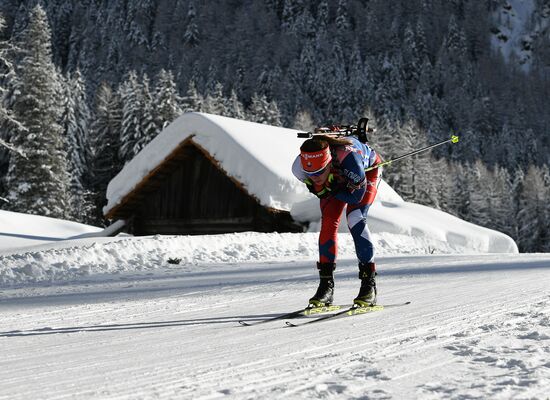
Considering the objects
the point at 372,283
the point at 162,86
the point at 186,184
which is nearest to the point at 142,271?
the point at 372,283

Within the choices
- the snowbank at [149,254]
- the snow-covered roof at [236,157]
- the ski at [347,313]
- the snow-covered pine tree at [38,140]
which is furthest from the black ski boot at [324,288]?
the snow-covered pine tree at [38,140]

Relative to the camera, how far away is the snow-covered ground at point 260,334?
9.19 feet

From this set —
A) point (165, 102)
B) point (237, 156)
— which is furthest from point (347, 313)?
point (165, 102)

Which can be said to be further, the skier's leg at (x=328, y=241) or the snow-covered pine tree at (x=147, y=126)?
the snow-covered pine tree at (x=147, y=126)

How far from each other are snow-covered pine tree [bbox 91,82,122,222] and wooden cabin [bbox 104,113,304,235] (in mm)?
26983

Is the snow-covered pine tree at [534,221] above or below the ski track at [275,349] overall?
above

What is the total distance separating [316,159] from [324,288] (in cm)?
116

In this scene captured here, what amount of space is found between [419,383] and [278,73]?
5447 inches

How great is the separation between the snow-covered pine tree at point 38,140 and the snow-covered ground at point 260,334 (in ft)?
94.3

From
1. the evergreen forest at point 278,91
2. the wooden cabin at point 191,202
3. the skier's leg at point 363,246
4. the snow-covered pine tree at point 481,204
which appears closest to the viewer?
the skier's leg at point 363,246

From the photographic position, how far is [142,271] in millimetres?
9867

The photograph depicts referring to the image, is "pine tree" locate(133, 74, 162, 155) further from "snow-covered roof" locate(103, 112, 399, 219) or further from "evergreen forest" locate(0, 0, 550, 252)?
"snow-covered roof" locate(103, 112, 399, 219)

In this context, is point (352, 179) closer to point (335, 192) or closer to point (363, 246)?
point (335, 192)

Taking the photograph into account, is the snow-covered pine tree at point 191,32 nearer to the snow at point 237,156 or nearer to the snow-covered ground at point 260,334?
the snow at point 237,156
